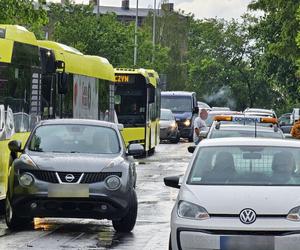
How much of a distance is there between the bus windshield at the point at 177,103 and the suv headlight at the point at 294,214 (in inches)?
1569

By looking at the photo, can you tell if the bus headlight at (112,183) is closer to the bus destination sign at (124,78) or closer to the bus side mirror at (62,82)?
the bus side mirror at (62,82)

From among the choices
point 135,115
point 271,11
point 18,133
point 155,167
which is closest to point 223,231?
point 18,133

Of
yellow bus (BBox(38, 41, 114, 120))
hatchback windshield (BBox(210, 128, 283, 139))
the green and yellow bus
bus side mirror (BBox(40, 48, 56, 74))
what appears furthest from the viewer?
yellow bus (BBox(38, 41, 114, 120))

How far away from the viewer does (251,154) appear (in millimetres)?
10672

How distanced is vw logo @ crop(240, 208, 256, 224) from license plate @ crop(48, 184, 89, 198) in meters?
3.78

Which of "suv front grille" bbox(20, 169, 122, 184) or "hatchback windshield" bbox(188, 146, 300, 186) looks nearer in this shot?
"hatchback windshield" bbox(188, 146, 300, 186)

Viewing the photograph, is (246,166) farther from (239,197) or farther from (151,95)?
(151,95)

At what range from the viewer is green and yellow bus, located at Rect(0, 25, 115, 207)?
14.6 metres

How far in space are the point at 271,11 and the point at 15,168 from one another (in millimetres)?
34551

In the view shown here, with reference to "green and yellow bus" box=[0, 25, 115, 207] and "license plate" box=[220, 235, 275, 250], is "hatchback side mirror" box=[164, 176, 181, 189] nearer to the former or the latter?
"license plate" box=[220, 235, 275, 250]

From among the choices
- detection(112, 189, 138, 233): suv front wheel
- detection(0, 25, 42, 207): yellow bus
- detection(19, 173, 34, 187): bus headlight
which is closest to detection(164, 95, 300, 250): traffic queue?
detection(112, 189, 138, 233): suv front wheel

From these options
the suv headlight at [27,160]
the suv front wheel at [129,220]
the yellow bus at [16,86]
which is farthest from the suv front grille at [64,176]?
the yellow bus at [16,86]

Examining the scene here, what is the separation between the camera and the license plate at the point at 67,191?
1277 cm

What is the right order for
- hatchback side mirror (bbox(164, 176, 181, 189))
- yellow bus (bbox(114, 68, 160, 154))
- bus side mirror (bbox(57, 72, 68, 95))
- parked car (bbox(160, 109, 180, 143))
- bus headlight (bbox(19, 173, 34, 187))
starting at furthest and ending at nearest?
parked car (bbox(160, 109, 180, 143)), yellow bus (bbox(114, 68, 160, 154)), bus side mirror (bbox(57, 72, 68, 95)), bus headlight (bbox(19, 173, 34, 187)), hatchback side mirror (bbox(164, 176, 181, 189))
